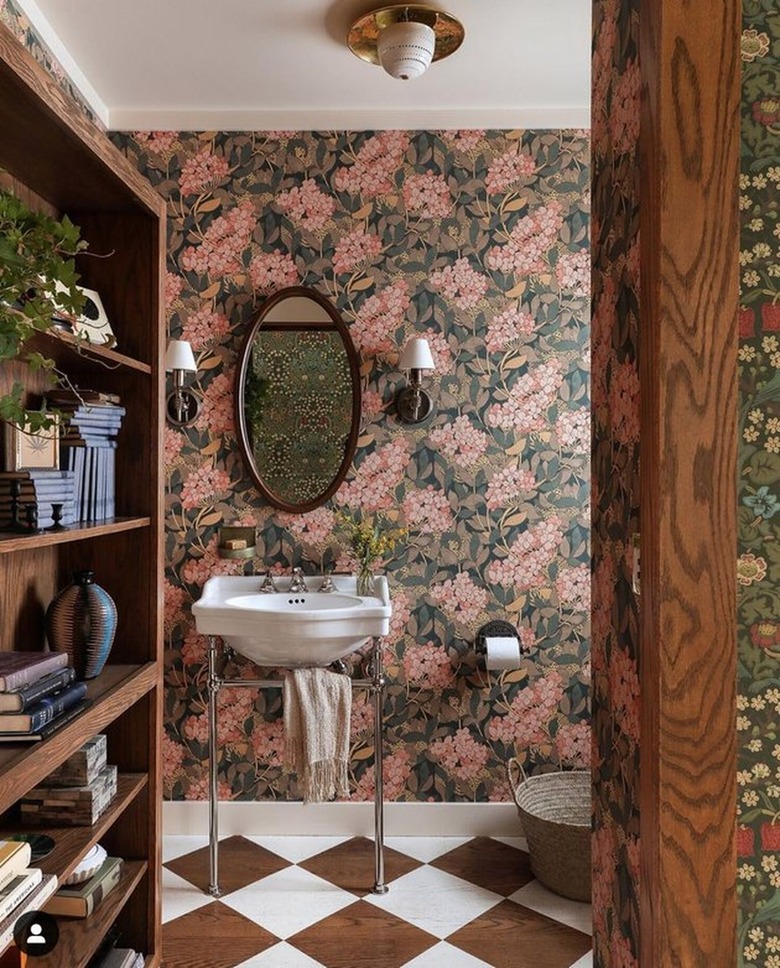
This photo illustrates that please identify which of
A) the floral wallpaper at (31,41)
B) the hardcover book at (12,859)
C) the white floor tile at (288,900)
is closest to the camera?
the hardcover book at (12,859)

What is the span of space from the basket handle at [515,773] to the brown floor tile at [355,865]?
0.44 meters

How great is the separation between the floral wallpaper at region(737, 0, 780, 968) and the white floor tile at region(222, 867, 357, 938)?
1.66m

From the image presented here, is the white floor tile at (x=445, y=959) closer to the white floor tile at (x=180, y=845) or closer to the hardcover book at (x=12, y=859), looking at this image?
the white floor tile at (x=180, y=845)

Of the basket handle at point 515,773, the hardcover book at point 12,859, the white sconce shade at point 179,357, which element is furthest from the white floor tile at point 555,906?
the white sconce shade at point 179,357

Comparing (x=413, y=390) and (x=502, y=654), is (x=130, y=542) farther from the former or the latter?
(x=502, y=654)

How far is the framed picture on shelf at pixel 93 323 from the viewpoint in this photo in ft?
6.25

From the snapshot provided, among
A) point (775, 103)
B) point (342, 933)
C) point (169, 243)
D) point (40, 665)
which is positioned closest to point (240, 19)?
point (169, 243)

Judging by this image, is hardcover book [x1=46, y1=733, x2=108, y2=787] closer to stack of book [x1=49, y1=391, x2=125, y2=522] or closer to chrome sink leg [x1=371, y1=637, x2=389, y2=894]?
stack of book [x1=49, y1=391, x2=125, y2=522]

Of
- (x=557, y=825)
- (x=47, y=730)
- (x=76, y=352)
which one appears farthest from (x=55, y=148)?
(x=557, y=825)

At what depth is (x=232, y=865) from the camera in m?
2.85

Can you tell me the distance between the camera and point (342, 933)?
2.45 m

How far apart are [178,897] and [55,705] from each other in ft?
4.31

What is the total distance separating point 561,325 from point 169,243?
149cm

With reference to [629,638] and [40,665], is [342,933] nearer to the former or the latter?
[40,665]
